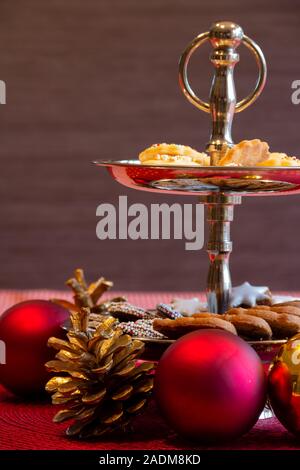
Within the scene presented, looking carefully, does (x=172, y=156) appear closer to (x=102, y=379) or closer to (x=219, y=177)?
(x=219, y=177)

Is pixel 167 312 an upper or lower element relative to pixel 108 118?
lower

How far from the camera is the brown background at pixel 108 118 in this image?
6.15ft

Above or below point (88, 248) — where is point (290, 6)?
above

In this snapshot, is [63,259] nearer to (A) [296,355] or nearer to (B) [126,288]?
(B) [126,288]

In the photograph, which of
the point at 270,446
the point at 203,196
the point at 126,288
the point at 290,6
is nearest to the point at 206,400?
the point at 270,446

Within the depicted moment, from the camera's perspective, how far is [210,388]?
57cm

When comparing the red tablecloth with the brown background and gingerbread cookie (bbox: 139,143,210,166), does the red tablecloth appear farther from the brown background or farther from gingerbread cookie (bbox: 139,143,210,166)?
the brown background

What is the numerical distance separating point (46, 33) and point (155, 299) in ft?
3.10

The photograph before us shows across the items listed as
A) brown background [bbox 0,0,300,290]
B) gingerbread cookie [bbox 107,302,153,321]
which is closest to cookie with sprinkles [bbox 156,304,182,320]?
gingerbread cookie [bbox 107,302,153,321]

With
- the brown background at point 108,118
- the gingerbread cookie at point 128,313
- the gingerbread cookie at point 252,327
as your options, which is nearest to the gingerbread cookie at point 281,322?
the gingerbread cookie at point 252,327

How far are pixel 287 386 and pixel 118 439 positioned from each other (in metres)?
0.12

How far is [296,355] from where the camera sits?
1.94ft

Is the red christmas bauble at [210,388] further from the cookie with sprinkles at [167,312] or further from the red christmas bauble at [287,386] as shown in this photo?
the cookie with sprinkles at [167,312]

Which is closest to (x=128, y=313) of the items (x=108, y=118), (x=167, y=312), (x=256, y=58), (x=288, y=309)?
(x=167, y=312)
